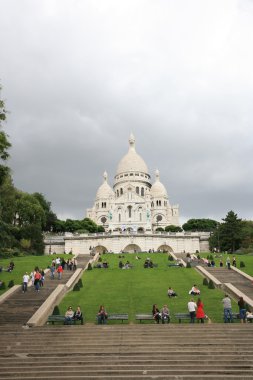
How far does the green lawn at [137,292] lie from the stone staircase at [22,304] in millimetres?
1536

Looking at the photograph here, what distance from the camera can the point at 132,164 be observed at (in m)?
127

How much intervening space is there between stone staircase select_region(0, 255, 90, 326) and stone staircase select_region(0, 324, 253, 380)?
7.93ft

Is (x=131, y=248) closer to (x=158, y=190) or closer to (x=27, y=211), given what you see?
(x=27, y=211)

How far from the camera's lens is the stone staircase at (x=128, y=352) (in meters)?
14.5

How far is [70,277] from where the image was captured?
35.2m

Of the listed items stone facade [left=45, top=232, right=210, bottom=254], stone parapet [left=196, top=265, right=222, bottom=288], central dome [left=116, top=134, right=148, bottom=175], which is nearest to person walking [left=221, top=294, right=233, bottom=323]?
stone parapet [left=196, top=265, right=222, bottom=288]

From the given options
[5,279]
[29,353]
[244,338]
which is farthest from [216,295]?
[5,279]

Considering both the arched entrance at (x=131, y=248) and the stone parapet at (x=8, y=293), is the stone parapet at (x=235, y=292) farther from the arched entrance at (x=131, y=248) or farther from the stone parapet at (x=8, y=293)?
the arched entrance at (x=131, y=248)

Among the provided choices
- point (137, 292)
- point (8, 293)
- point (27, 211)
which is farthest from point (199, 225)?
point (8, 293)

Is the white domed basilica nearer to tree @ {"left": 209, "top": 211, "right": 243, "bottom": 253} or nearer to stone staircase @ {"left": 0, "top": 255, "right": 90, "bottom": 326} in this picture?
tree @ {"left": 209, "top": 211, "right": 243, "bottom": 253}

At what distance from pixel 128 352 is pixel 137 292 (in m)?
12.9

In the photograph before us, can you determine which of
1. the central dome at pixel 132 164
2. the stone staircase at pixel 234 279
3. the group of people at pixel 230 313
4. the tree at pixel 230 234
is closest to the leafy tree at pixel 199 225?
the central dome at pixel 132 164

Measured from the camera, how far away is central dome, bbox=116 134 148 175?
414ft

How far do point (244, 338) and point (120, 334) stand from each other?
16.6ft
